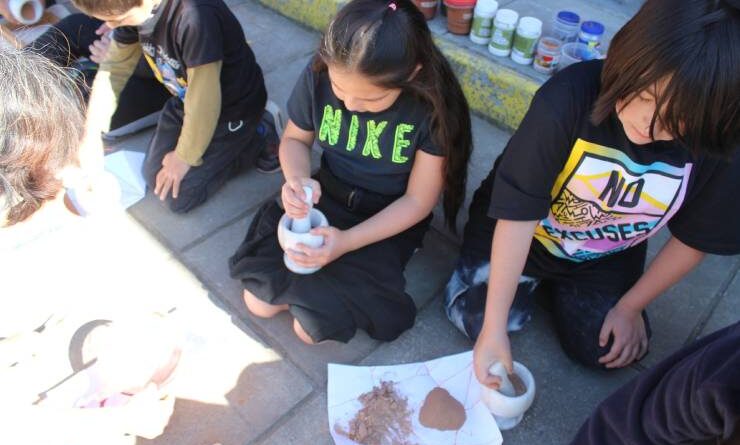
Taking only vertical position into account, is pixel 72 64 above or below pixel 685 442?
below

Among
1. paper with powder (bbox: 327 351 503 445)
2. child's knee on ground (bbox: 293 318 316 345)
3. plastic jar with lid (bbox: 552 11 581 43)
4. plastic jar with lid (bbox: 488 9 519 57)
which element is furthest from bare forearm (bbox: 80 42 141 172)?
plastic jar with lid (bbox: 552 11 581 43)

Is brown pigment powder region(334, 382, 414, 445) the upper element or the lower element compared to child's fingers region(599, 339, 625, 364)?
lower

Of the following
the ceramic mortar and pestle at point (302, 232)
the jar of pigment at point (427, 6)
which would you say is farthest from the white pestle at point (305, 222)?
the jar of pigment at point (427, 6)

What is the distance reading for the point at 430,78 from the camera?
141cm

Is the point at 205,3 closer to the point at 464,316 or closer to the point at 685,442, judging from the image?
the point at 464,316

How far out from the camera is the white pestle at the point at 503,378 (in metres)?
1.36

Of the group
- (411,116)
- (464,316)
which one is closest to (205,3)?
(411,116)

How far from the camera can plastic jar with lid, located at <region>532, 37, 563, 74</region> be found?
88.2 inches

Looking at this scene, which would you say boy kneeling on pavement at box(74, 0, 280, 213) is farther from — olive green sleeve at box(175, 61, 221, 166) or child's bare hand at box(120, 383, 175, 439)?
child's bare hand at box(120, 383, 175, 439)

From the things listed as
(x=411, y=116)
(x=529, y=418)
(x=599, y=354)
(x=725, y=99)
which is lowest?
(x=529, y=418)

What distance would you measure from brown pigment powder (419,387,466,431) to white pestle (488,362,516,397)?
0.13 m

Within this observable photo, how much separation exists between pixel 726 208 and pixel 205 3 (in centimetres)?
146

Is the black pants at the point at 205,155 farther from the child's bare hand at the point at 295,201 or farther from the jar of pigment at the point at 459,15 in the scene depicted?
the jar of pigment at the point at 459,15

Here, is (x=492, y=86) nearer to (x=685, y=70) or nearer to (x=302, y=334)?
(x=302, y=334)
